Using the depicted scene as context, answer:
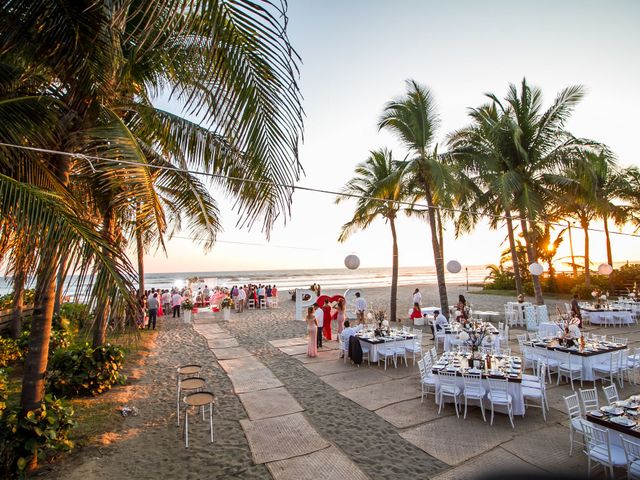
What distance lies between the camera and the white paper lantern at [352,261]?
44.5 feet

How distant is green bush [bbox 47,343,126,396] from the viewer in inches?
291

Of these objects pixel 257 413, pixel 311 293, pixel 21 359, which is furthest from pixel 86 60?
pixel 311 293

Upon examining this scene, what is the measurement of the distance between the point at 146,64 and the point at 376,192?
9677 millimetres

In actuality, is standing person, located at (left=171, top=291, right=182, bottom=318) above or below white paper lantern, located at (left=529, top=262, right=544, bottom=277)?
below

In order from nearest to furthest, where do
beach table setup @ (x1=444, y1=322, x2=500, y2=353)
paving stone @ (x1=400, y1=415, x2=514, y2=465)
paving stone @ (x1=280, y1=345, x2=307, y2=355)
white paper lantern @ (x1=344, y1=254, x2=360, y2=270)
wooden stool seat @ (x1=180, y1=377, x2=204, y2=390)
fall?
paving stone @ (x1=400, y1=415, x2=514, y2=465) → wooden stool seat @ (x1=180, y1=377, x2=204, y2=390) → beach table setup @ (x1=444, y1=322, x2=500, y2=353) → paving stone @ (x1=280, y1=345, x2=307, y2=355) → white paper lantern @ (x1=344, y1=254, x2=360, y2=270)

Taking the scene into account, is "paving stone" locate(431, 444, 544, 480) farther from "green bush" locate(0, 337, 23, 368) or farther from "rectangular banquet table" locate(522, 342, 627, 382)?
"green bush" locate(0, 337, 23, 368)

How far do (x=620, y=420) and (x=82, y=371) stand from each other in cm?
994

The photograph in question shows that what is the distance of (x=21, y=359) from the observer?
378 inches

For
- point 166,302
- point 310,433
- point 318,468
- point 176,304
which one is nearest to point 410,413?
point 310,433

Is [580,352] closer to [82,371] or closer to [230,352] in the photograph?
[230,352]

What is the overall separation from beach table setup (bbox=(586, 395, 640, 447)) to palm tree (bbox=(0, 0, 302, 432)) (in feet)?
17.9

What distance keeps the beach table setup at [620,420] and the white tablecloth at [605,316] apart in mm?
12736

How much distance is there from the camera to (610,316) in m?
15.1

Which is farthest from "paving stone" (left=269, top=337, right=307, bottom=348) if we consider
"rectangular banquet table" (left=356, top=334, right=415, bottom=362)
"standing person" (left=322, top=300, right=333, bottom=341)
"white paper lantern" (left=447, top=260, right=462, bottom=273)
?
→ "white paper lantern" (left=447, top=260, right=462, bottom=273)
